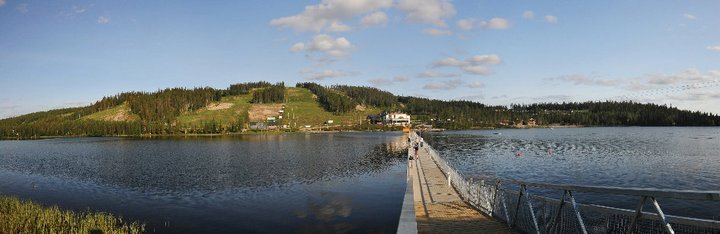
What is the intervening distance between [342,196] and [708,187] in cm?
3274

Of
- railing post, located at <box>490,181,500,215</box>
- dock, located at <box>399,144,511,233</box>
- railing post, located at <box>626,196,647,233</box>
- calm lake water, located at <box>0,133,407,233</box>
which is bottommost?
calm lake water, located at <box>0,133,407,233</box>

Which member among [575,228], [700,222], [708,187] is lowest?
[708,187]

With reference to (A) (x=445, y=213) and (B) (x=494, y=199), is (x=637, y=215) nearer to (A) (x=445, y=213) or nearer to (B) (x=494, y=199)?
(B) (x=494, y=199)

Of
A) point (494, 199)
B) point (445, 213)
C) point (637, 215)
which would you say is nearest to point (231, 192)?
Result: point (445, 213)

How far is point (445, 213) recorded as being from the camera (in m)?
19.6

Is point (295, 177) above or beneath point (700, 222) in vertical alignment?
beneath

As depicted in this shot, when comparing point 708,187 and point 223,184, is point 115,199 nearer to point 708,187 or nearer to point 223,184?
point 223,184

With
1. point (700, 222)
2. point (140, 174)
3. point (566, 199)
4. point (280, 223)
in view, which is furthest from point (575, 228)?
point (140, 174)

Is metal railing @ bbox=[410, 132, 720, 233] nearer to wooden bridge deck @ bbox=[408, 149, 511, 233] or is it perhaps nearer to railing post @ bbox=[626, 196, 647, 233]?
railing post @ bbox=[626, 196, 647, 233]

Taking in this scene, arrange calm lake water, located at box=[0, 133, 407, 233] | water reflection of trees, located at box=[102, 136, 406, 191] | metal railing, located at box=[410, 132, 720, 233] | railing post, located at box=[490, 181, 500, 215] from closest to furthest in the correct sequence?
metal railing, located at box=[410, 132, 720, 233], railing post, located at box=[490, 181, 500, 215], calm lake water, located at box=[0, 133, 407, 233], water reflection of trees, located at box=[102, 136, 406, 191]

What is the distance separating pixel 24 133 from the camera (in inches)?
7859

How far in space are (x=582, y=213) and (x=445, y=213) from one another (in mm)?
9043

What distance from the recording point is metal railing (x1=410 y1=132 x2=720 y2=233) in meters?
7.48

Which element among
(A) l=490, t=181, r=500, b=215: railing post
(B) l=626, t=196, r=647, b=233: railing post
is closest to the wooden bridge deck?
(A) l=490, t=181, r=500, b=215: railing post
